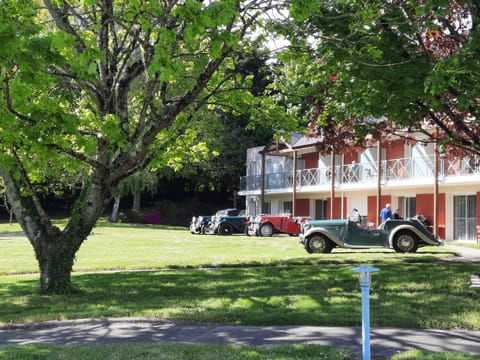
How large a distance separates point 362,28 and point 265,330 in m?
5.98

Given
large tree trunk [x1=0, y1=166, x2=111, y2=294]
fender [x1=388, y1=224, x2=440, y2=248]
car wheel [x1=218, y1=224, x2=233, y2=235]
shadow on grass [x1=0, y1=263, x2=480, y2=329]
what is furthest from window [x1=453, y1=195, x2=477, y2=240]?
large tree trunk [x1=0, y1=166, x2=111, y2=294]

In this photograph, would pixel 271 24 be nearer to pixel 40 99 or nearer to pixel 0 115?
pixel 40 99

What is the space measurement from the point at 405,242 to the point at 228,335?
39.1 ft

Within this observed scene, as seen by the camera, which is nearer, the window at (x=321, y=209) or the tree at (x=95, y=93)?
the tree at (x=95, y=93)

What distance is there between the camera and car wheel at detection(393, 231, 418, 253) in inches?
709

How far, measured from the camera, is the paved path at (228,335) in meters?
6.82

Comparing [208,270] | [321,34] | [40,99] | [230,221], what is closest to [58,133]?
[40,99]

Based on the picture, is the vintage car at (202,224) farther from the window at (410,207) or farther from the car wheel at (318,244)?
the car wheel at (318,244)

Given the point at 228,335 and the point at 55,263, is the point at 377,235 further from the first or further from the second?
the point at 228,335

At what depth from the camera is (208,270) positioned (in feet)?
49.2

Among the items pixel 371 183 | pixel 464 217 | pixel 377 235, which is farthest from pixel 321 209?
pixel 377 235

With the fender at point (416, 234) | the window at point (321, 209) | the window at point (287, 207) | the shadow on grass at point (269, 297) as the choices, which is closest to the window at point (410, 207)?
the window at point (321, 209)

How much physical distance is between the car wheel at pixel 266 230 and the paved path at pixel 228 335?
22409 mm

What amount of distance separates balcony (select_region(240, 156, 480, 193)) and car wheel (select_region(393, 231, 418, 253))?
4.58 meters
